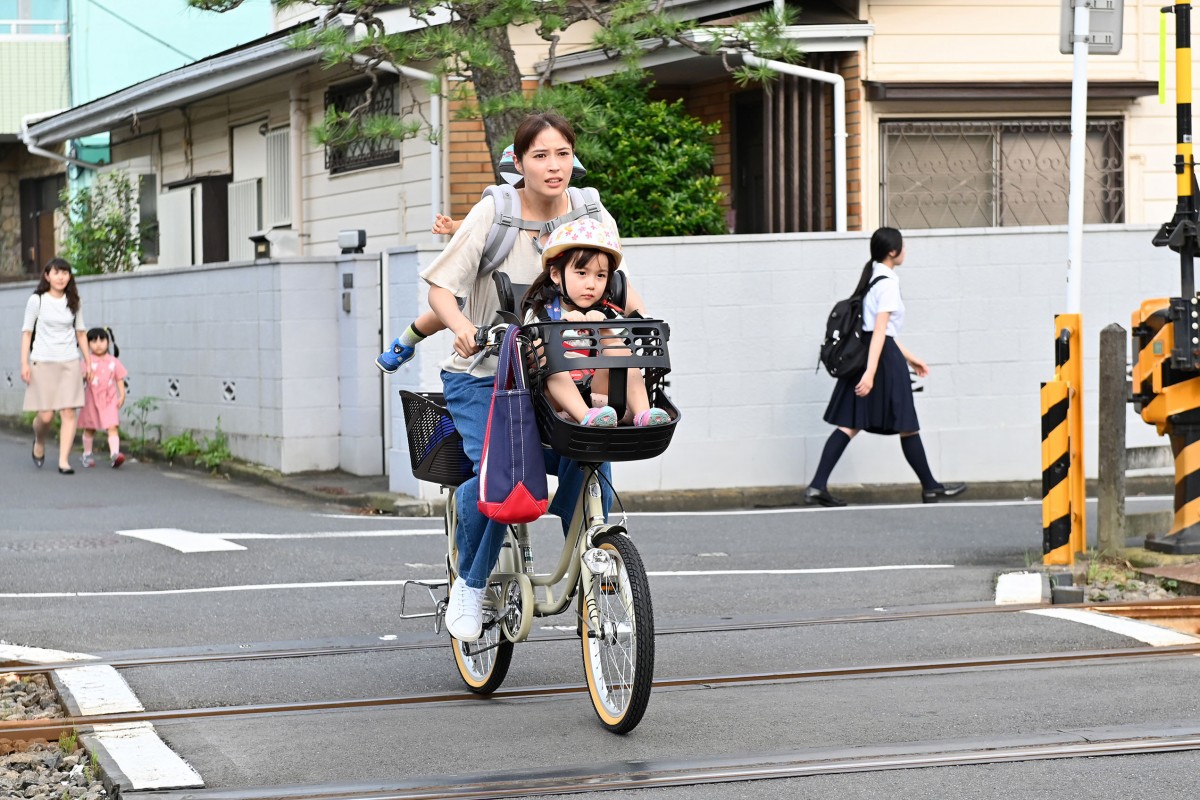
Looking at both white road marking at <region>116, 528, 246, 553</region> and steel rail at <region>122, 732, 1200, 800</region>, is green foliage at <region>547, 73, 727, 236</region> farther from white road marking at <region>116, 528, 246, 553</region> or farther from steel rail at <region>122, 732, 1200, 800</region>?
steel rail at <region>122, 732, 1200, 800</region>

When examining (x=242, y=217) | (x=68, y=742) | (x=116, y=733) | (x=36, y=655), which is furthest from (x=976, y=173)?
(x=68, y=742)

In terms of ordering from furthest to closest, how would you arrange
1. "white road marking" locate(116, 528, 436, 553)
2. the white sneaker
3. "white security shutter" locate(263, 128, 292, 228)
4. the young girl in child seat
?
"white security shutter" locate(263, 128, 292, 228) < "white road marking" locate(116, 528, 436, 553) < the white sneaker < the young girl in child seat

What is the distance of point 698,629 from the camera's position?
7.55 metres

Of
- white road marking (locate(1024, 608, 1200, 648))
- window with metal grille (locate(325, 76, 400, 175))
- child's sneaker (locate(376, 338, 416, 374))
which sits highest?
window with metal grille (locate(325, 76, 400, 175))

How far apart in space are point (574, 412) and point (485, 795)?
1188 mm

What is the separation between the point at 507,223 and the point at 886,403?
22.2 feet

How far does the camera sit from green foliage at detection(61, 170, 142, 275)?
21859 millimetres

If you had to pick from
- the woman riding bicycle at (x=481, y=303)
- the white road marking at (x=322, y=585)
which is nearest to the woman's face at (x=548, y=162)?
the woman riding bicycle at (x=481, y=303)

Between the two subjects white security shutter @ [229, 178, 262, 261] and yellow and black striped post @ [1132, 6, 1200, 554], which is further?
white security shutter @ [229, 178, 262, 261]

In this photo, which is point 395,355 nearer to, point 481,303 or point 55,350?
point 481,303

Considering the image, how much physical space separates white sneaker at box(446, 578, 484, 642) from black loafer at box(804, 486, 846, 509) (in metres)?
6.66

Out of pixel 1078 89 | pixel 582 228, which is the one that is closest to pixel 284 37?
pixel 1078 89

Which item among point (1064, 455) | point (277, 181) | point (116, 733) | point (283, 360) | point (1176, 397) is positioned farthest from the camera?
point (277, 181)

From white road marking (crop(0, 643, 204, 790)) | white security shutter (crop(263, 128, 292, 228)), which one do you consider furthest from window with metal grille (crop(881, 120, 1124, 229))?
white road marking (crop(0, 643, 204, 790))
